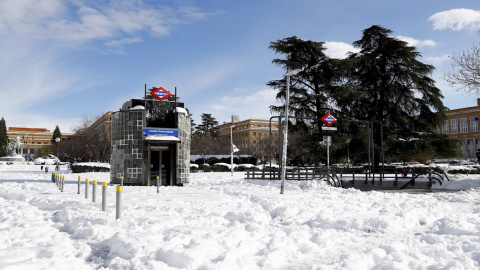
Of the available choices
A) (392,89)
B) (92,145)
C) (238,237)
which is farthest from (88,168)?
(238,237)

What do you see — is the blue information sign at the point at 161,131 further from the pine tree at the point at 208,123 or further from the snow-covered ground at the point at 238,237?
the pine tree at the point at 208,123

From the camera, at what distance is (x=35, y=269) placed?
5.88m

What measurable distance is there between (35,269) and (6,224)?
472cm

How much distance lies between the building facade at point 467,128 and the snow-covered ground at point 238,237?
91.0m

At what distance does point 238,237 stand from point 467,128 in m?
102

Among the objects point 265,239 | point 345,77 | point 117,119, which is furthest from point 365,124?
point 265,239

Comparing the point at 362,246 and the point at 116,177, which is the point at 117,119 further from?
the point at 362,246

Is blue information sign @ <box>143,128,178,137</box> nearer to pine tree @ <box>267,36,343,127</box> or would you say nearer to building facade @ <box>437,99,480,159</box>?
pine tree @ <box>267,36,343,127</box>

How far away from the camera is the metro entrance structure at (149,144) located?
23641 mm

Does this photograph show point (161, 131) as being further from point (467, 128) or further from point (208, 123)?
point (467, 128)

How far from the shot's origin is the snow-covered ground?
639 cm

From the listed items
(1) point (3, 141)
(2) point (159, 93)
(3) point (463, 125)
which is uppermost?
(3) point (463, 125)

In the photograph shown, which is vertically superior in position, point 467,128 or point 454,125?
point 454,125

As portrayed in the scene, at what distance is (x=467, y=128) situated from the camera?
9450 centimetres
